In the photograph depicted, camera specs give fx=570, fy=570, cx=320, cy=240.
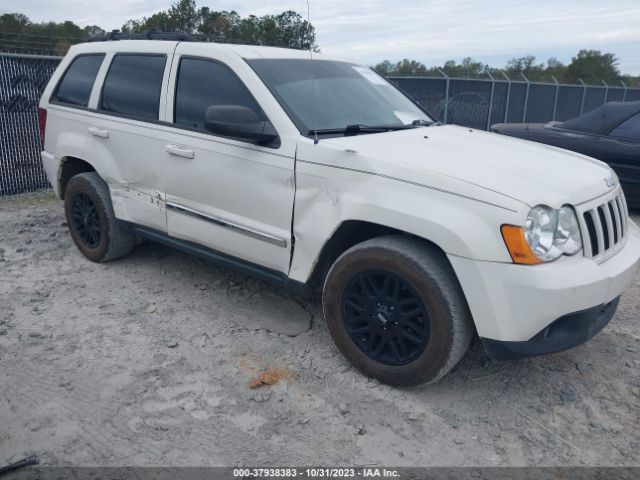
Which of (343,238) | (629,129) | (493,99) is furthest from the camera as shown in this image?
(493,99)

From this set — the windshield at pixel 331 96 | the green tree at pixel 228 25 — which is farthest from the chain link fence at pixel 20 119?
the windshield at pixel 331 96

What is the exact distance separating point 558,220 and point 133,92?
3258 millimetres

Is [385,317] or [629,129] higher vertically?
[629,129]

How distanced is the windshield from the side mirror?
21 centimetres

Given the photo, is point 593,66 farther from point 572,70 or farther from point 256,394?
point 256,394

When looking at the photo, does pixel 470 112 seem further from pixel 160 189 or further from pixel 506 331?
pixel 506 331

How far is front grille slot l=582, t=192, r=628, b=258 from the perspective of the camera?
294cm

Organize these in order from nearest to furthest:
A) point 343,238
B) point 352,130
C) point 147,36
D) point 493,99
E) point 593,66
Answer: point 343,238, point 352,130, point 147,36, point 493,99, point 593,66

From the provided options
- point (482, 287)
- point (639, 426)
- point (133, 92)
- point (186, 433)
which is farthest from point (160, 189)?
point (639, 426)

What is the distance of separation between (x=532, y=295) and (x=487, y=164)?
802 millimetres

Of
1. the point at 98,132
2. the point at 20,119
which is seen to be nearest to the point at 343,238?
the point at 98,132

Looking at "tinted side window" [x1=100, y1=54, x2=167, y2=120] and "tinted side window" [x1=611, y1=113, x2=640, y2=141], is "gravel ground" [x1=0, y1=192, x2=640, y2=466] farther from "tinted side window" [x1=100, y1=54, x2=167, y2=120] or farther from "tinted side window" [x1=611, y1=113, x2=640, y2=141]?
"tinted side window" [x1=611, y1=113, x2=640, y2=141]

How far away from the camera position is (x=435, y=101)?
41.0 feet

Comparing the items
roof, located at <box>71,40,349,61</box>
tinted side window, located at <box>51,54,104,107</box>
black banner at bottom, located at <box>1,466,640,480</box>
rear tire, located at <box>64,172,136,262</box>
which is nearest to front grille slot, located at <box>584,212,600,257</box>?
black banner at bottom, located at <box>1,466,640,480</box>
